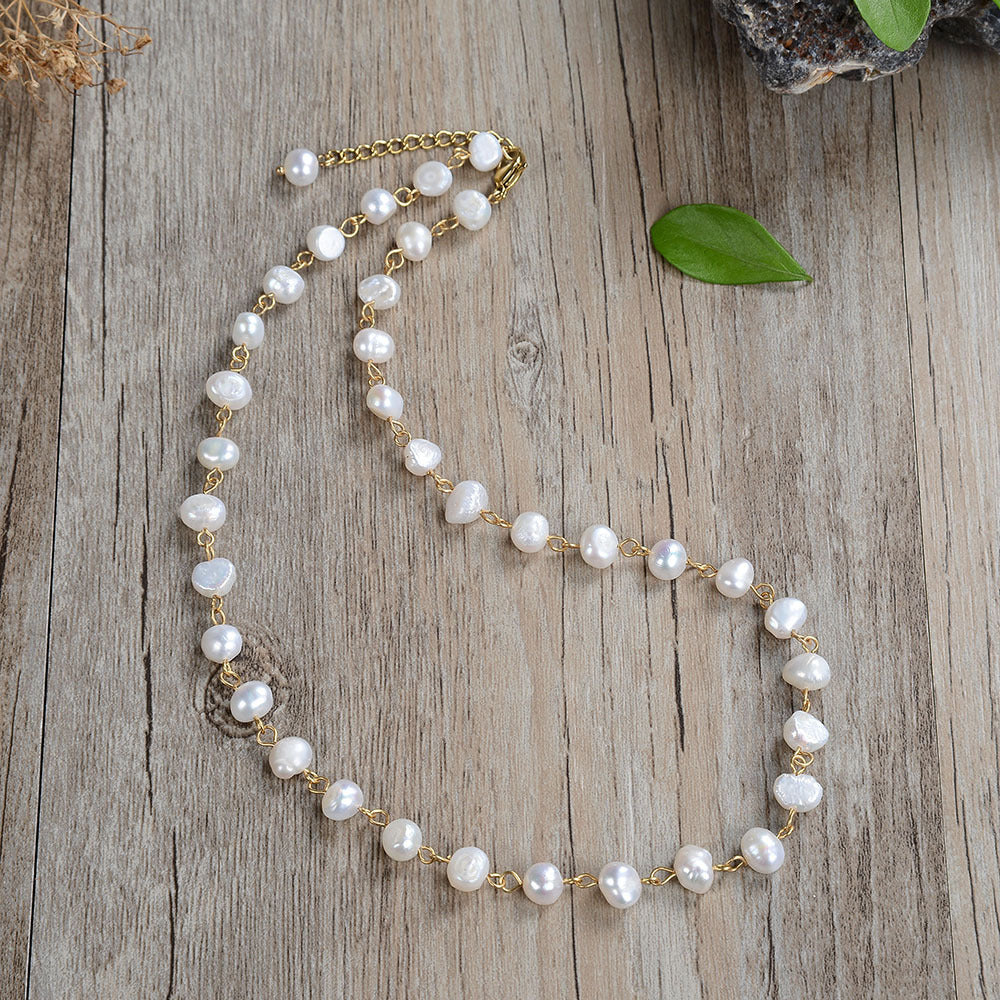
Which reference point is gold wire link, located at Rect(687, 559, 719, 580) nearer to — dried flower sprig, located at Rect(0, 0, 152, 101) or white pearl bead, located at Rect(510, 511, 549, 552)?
white pearl bead, located at Rect(510, 511, 549, 552)

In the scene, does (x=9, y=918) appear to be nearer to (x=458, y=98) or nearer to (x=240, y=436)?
(x=240, y=436)

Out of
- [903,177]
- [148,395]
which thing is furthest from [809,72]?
[148,395]

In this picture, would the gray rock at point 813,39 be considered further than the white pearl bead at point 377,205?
No

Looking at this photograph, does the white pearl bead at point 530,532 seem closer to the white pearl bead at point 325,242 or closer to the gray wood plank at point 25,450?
the white pearl bead at point 325,242

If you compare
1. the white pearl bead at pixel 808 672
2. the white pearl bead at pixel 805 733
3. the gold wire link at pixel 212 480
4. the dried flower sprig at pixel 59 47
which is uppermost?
the dried flower sprig at pixel 59 47

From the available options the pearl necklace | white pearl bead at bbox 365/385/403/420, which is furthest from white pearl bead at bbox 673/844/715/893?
white pearl bead at bbox 365/385/403/420

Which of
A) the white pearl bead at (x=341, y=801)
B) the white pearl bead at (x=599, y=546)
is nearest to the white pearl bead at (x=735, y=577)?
the white pearl bead at (x=599, y=546)

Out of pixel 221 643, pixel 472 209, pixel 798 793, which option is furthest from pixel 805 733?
pixel 472 209
